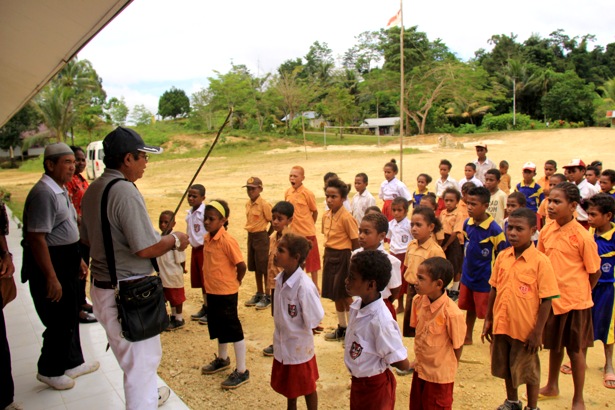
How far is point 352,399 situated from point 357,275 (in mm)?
708

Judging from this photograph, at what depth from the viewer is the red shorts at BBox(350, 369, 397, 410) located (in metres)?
2.59

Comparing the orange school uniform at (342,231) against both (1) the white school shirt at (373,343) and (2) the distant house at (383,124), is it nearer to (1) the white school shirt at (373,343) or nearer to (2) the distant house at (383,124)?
(1) the white school shirt at (373,343)

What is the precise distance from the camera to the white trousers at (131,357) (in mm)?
2566

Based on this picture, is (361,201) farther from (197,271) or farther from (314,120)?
(314,120)

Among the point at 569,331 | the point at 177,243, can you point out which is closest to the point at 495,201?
the point at 569,331

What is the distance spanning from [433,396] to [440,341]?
0.33m

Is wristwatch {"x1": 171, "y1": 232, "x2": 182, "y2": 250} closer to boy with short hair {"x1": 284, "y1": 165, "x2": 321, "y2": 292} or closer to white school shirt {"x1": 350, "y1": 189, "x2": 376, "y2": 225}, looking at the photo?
boy with short hair {"x1": 284, "y1": 165, "x2": 321, "y2": 292}

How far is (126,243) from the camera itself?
249 centimetres

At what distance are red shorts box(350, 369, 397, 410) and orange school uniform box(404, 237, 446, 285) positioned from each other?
1576mm

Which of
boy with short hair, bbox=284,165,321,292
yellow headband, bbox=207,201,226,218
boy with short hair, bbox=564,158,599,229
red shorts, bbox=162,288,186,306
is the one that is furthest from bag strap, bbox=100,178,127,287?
boy with short hair, bbox=564,158,599,229

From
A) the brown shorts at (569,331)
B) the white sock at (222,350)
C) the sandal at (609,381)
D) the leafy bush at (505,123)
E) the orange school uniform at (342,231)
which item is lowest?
the sandal at (609,381)

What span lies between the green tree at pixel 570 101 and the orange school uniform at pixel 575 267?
3867cm

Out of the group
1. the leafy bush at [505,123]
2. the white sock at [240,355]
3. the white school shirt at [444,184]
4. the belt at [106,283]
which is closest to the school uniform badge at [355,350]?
the belt at [106,283]

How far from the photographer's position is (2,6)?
2.97 meters
